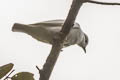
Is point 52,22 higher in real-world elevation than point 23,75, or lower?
higher

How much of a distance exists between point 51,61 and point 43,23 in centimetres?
8

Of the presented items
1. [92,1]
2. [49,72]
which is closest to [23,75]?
[49,72]

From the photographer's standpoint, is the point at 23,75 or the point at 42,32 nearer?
the point at 42,32

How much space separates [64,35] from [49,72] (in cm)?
8

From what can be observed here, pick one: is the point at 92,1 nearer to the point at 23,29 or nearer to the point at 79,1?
the point at 79,1

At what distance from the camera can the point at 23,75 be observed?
2.09 ft

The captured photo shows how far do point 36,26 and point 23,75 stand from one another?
144mm

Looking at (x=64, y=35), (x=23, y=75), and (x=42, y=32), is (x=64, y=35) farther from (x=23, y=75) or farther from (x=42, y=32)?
(x=23, y=75)

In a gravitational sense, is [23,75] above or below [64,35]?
below

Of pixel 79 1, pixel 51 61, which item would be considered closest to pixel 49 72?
pixel 51 61

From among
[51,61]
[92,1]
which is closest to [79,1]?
[92,1]

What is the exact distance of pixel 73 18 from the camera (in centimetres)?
54

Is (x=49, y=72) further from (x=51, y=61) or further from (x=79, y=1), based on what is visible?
(x=79, y=1)

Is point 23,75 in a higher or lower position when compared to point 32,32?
lower
